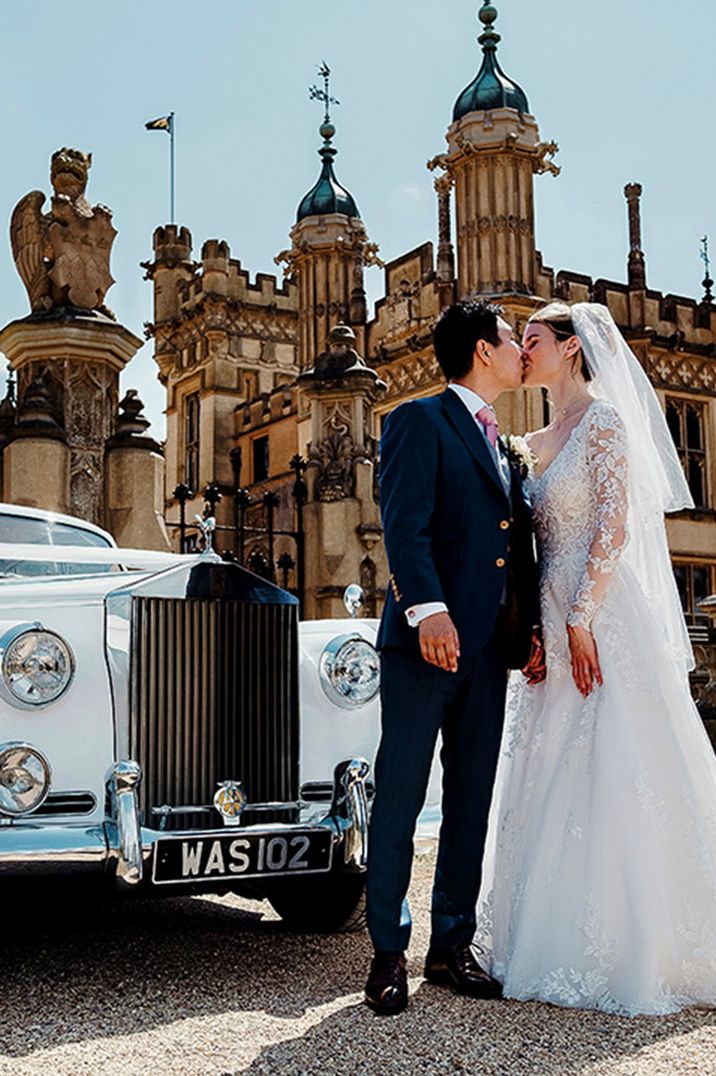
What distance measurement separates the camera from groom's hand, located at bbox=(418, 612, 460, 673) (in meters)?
3.33

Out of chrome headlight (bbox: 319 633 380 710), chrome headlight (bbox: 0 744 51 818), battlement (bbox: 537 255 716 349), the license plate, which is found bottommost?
the license plate

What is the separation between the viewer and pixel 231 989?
3.71 meters

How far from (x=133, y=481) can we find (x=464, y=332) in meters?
4.67

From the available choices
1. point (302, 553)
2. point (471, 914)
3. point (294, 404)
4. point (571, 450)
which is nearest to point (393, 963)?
point (471, 914)

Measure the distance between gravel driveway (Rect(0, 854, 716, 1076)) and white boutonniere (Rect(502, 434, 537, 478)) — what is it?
1.72m

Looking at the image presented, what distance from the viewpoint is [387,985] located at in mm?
3336

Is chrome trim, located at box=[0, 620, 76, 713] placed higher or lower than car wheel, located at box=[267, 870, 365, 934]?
higher

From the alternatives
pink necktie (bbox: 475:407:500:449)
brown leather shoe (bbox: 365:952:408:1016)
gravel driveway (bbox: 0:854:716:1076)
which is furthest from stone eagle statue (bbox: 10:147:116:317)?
brown leather shoe (bbox: 365:952:408:1016)

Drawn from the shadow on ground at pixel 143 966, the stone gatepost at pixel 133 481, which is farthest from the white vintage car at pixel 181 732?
the stone gatepost at pixel 133 481

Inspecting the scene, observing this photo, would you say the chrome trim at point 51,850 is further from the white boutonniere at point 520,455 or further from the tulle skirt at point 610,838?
the white boutonniere at point 520,455

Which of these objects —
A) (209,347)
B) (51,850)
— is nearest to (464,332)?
(51,850)

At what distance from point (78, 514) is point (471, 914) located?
5.16 metres

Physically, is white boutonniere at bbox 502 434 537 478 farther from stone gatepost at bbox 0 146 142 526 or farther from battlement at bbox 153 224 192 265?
battlement at bbox 153 224 192 265

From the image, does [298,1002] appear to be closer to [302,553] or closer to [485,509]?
[485,509]
